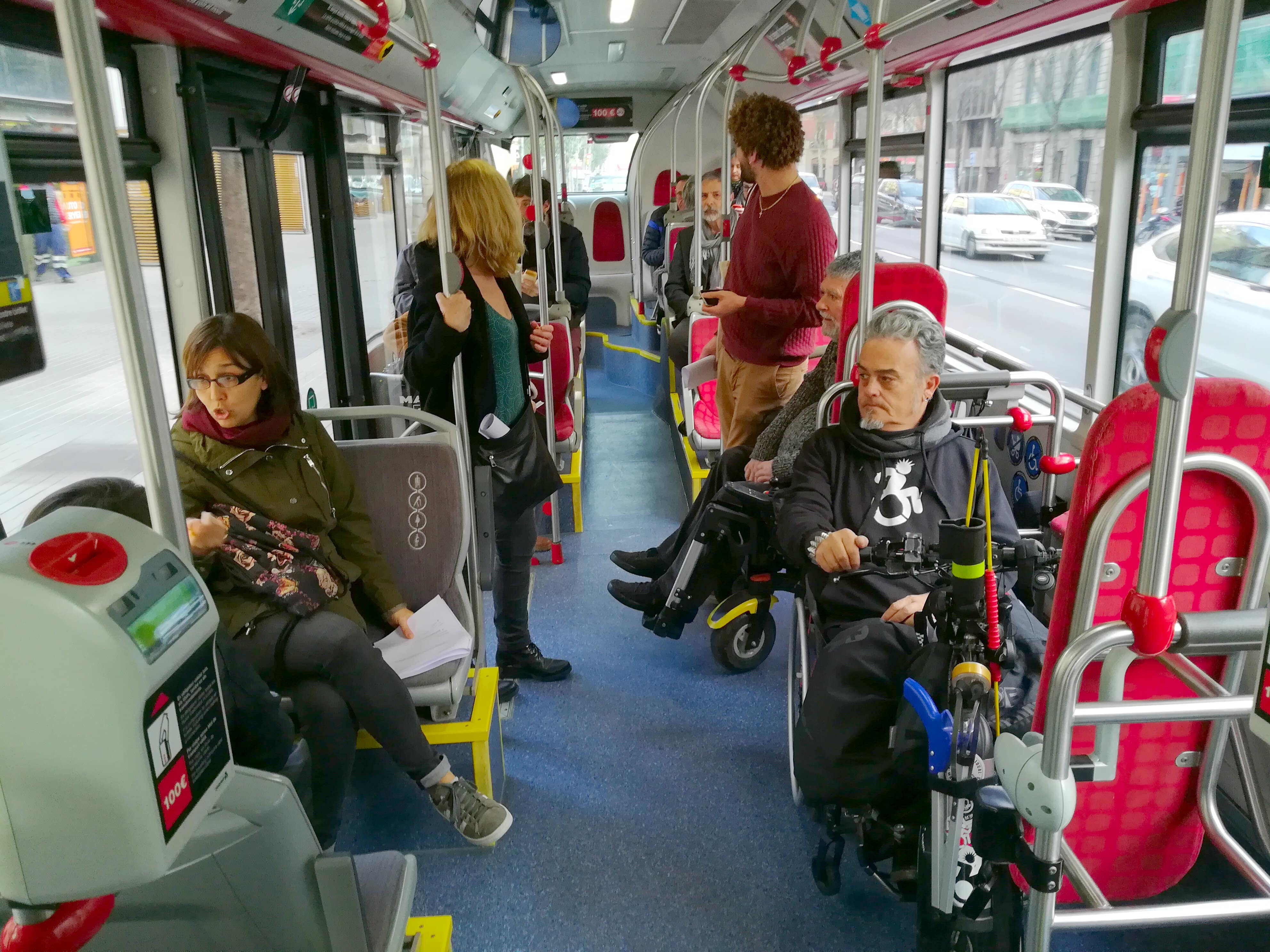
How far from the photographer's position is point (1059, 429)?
3.21m

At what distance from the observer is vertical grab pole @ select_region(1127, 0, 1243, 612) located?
1003mm

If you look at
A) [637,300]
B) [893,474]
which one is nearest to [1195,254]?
[893,474]

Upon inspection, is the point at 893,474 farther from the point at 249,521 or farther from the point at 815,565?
the point at 249,521

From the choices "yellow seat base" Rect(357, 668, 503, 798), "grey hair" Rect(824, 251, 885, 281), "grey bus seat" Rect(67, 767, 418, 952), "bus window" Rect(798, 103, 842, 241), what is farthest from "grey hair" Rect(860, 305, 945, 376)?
"bus window" Rect(798, 103, 842, 241)

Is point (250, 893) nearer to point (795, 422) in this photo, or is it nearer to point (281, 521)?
point (281, 521)

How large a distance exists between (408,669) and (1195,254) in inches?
85.6

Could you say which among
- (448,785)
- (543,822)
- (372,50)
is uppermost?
(372,50)

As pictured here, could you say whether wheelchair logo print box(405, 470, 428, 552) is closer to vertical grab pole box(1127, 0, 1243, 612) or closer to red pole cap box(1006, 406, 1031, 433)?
red pole cap box(1006, 406, 1031, 433)

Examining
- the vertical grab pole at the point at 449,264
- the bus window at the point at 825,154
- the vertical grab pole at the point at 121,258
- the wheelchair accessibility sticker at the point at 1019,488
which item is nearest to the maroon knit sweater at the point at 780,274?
the wheelchair accessibility sticker at the point at 1019,488

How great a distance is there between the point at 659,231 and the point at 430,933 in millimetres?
7579

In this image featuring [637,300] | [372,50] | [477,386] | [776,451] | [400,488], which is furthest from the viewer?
[637,300]

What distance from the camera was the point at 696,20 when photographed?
22.2 ft

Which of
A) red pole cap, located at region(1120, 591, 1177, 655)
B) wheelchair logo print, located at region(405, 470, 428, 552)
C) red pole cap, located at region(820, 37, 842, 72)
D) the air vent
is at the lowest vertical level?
wheelchair logo print, located at region(405, 470, 428, 552)

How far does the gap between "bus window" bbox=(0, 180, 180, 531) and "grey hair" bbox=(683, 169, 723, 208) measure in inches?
181
